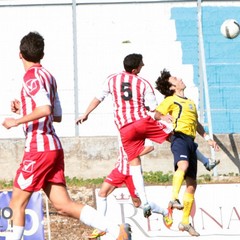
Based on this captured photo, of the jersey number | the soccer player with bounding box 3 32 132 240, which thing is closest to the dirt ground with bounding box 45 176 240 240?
the jersey number

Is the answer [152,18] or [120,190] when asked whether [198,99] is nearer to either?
[152,18]

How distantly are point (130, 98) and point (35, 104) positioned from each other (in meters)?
3.64

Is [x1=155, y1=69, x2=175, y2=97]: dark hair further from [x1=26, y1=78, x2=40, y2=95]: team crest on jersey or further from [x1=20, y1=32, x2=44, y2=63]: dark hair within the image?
[x1=26, y1=78, x2=40, y2=95]: team crest on jersey

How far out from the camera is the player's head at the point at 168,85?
1370 centimetres

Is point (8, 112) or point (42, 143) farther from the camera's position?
point (8, 112)

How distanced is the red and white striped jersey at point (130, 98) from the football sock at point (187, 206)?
113 centimetres

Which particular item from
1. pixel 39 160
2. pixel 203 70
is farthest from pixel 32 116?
pixel 203 70

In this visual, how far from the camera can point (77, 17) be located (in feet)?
63.1

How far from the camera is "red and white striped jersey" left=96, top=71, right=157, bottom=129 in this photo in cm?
1326

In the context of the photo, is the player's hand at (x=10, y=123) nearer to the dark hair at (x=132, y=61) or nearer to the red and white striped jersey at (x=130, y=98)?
the red and white striped jersey at (x=130, y=98)

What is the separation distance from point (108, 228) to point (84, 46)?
9616 mm

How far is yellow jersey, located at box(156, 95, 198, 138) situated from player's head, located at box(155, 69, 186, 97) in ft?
0.57

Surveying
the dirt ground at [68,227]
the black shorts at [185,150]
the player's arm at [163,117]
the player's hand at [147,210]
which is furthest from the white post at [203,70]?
the player's hand at [147,210]

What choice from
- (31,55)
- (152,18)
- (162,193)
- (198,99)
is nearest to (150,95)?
(162,193)
